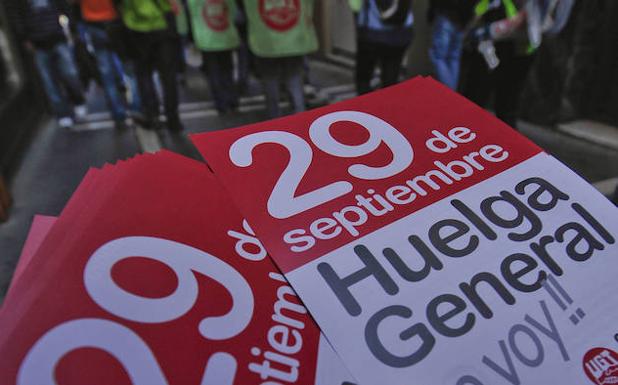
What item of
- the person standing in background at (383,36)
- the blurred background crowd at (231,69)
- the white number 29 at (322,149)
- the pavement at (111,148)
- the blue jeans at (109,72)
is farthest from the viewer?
→ the blue jeans at (109,72)

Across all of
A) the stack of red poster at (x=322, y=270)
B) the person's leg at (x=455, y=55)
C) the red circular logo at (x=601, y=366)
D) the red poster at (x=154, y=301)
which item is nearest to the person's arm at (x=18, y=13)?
the person's leg at (x=455, y=55)

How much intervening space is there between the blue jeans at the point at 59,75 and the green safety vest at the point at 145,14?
909 millimetres

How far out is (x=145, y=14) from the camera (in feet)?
10.8

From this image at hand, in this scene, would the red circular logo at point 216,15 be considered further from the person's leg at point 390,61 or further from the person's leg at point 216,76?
the person's leg at point 390,61

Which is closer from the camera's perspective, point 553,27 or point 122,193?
point 122,193

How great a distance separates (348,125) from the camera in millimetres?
629

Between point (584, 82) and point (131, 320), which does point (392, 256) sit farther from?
point (584, 82)

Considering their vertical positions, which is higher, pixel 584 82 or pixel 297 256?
pixel 297 256

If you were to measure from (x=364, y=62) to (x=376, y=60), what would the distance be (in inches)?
3.7

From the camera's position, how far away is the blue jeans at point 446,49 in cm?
332

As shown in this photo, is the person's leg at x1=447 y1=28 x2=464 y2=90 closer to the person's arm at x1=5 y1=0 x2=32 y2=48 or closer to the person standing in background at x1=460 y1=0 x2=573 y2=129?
the person standing in background at x1=460 y1=0 x2=573 y2=129

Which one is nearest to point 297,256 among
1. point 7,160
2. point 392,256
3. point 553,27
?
point 392,256

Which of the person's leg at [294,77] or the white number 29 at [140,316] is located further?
the person's leg at [294,77]

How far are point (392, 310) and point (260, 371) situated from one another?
0.15 metres
